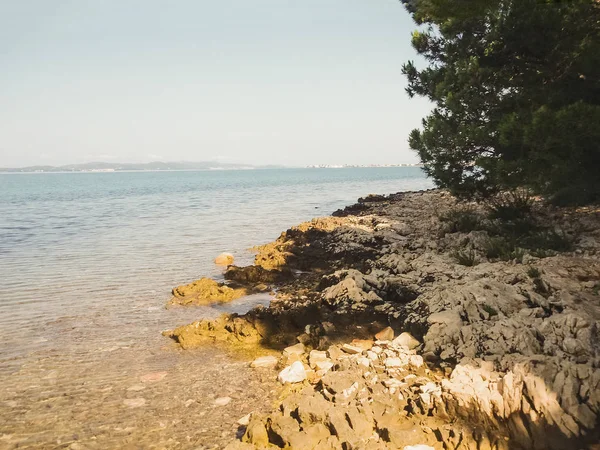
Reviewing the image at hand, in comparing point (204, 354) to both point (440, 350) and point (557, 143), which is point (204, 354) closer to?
point (440, 350)

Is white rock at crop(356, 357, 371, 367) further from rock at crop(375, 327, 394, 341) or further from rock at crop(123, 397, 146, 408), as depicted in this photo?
rock at crop(123, 397, 146, 408)

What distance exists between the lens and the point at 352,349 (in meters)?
6.18

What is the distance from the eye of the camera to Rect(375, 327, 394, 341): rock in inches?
260

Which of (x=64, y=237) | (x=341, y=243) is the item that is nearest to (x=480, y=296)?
(x=341, y=243)

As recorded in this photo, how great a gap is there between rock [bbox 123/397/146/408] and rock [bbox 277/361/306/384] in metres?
1.85

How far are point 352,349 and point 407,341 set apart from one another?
31.7 inches

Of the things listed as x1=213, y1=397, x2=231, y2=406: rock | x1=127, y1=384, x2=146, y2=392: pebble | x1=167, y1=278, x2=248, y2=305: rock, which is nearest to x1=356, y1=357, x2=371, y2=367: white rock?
x1=213, y1=397, x2=231, y2=406: rock

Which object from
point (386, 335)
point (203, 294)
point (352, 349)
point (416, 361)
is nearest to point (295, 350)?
point (352, 349)

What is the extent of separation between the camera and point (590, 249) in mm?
8438

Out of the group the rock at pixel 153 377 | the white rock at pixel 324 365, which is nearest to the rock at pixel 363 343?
the white rock at pixel 324 365

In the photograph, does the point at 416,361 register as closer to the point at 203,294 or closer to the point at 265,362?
the point at 265,362

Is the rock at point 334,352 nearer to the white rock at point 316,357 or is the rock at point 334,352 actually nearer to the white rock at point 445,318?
the white rock at point 316,357

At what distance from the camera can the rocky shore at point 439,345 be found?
4.11 meters

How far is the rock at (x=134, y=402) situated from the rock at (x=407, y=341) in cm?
355
